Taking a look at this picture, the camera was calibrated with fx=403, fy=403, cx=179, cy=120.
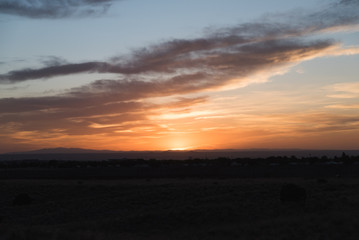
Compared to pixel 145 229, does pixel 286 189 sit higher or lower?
higher

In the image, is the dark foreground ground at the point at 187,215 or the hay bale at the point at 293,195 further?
the hay bale at the point at 293,195

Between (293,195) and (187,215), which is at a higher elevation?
(293,195)

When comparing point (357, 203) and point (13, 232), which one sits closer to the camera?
point (13, 232)

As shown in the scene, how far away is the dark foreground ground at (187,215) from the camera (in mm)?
22344

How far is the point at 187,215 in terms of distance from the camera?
29.4m

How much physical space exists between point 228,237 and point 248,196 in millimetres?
14405

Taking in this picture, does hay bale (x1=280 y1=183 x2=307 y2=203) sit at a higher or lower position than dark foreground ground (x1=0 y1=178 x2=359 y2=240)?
higher

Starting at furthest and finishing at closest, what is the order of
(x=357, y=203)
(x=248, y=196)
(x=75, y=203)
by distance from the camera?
(x=75, y=203), (x=248, y=196), (x=357, y=203)

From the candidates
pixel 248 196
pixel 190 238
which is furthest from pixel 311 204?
pixel 190 238

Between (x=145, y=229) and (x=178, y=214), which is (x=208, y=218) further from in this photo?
(x=145, y=229)

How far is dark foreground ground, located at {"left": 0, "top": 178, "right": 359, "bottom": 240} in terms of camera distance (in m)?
22.3

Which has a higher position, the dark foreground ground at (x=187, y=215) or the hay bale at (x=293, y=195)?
the hay bale at (x=293, y=195)

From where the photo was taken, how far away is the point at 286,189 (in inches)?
1247

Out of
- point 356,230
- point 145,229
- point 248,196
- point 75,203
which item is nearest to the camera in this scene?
point 356,230
